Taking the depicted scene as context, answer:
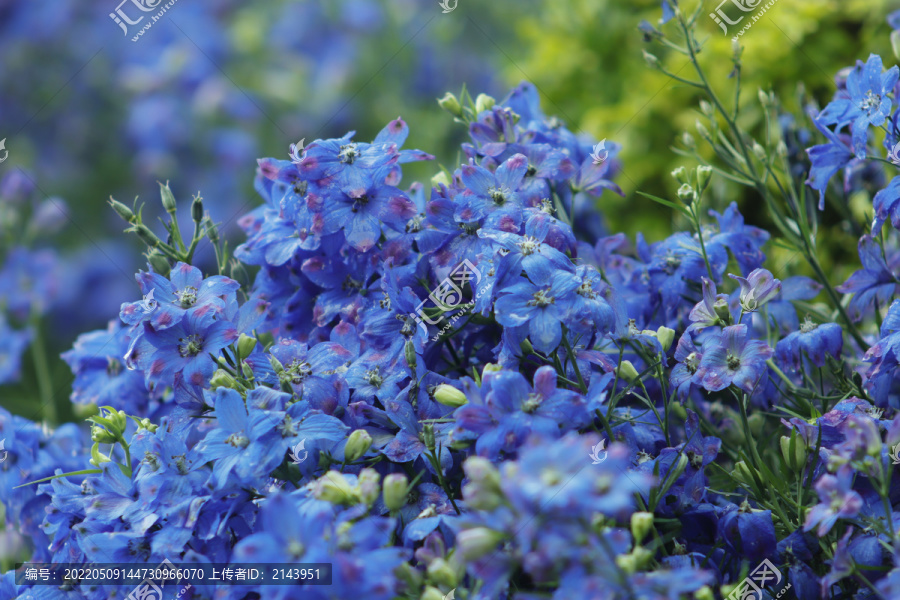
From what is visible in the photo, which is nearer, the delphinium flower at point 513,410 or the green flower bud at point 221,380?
the delphinium flower at point 513,410

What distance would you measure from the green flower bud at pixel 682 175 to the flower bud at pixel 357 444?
601mm

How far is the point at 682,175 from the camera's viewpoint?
120 centimetres

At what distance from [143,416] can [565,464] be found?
90 centimetres

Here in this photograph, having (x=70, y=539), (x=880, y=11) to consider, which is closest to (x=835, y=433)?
(x=70, y=539)

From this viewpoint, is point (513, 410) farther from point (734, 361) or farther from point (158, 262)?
point (158, 262)

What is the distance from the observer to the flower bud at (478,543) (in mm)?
701

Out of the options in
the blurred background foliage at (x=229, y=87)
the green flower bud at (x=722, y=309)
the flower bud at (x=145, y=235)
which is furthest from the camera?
the blurred background foliage at (x=229, y=87)
